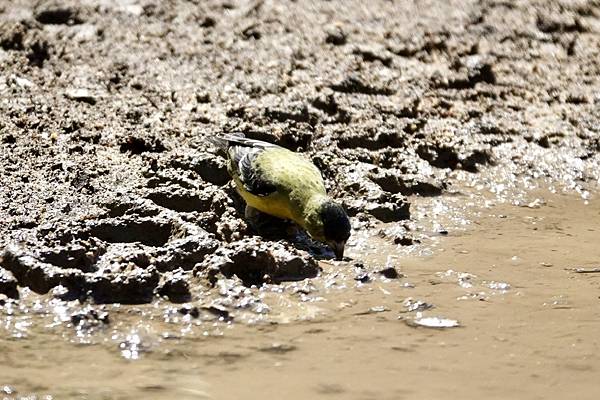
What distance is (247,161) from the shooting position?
6848mm

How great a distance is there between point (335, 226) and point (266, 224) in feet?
2.36

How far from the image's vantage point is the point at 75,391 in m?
4.54

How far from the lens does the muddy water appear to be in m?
4.67

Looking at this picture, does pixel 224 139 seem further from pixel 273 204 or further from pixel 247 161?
pixel 273 204

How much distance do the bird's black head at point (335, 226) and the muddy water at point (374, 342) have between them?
0.50 ft

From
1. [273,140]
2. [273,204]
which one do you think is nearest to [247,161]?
[273,204]

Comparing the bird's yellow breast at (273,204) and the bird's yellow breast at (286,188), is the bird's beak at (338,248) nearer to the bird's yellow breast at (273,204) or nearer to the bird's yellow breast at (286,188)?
the bird's yellow breast at (286,188)

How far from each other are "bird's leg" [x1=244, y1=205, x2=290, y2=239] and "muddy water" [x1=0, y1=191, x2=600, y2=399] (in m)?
0.51

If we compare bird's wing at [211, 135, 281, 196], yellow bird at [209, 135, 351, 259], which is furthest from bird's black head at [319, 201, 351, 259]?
bird's wing at [211, 135, 281, 196]

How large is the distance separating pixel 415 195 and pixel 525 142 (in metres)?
1.63

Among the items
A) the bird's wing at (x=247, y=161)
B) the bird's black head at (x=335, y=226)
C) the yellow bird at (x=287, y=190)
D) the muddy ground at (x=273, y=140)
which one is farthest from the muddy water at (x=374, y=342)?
the bird's wing at (x=247, y=161)

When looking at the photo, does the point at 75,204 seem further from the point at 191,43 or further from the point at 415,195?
the point at 191,43

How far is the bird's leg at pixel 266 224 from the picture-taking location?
6738mm

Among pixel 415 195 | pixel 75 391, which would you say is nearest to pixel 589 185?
pixel 415 195
